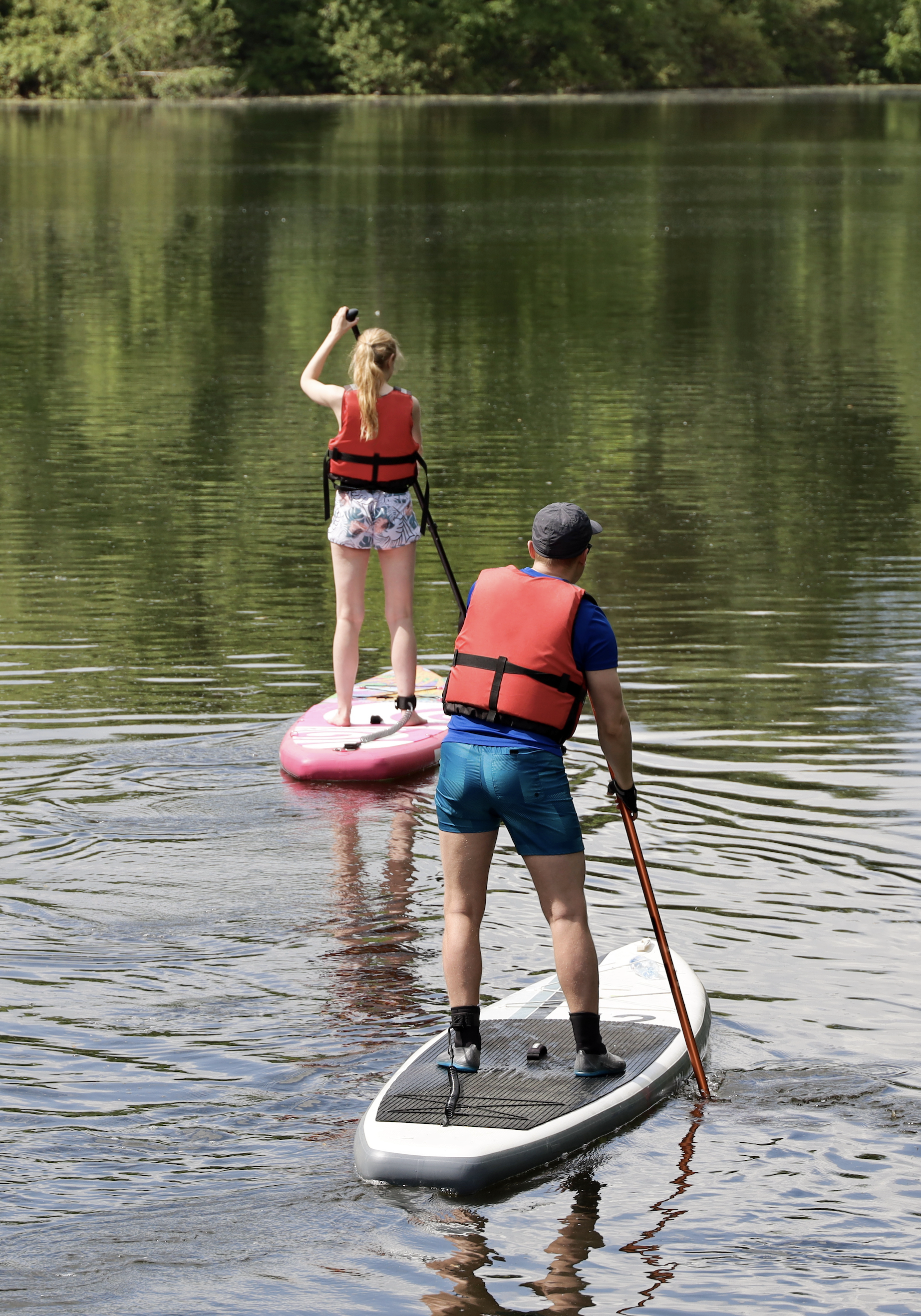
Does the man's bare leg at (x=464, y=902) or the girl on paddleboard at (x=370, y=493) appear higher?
the girl on paddleboard at (x=370, y=493)

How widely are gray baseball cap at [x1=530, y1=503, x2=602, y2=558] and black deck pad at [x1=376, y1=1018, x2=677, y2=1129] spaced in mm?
1513

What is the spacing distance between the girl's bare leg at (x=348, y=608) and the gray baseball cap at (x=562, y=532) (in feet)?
11.3

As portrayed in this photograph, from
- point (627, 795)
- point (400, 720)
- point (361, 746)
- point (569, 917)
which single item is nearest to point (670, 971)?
point (569, 917)

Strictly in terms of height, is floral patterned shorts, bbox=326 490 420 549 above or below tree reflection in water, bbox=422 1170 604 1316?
above

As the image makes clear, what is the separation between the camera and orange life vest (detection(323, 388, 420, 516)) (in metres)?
8.38

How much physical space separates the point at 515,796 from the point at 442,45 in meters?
90.4

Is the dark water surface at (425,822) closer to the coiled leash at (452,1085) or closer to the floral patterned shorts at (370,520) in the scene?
the coiled leash at (452,1085)

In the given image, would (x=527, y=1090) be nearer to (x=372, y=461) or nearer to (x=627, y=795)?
(x=627, y=795)

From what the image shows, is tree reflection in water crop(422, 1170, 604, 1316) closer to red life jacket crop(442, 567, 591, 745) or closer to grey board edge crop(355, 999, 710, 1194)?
grey board edge crop(355, 999, 710, 1194)

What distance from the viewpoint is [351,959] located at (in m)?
6.48

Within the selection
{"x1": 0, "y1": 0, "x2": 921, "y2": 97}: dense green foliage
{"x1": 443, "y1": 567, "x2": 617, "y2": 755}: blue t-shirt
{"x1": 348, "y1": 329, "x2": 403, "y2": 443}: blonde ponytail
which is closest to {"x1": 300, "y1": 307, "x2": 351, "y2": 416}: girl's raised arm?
{"x1": 348, "y1": 329, "x2": 403, "y2": 443}: blonde ponytail

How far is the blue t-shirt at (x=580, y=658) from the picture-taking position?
17.0ft

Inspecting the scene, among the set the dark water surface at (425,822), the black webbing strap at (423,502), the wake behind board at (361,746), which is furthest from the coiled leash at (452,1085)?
the black webbing strap at (423,502)

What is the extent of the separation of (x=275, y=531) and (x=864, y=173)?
126 feet
